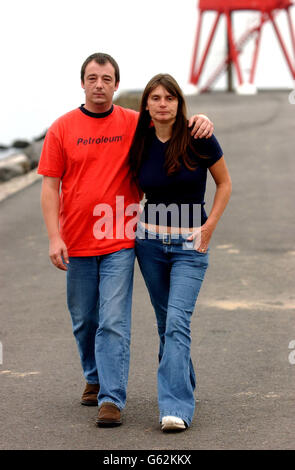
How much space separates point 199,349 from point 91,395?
1411 mm

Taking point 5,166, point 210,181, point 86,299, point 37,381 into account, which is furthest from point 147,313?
point 5,166

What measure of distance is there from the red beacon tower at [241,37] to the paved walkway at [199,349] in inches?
933

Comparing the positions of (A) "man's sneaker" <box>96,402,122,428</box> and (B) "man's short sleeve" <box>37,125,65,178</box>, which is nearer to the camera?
(A) "man's sneaker" <box>96,402,122,428</box>

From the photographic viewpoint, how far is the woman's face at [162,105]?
5.12 m

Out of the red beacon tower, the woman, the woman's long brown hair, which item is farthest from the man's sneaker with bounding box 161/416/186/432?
the red beacon tower

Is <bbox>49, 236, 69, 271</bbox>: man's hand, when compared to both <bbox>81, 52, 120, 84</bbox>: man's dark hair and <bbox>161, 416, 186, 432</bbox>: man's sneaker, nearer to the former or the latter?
<bbox>81, 52, 120, 84</bbox>: man's dark hair

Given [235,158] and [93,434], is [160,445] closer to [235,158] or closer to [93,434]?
[93,434]

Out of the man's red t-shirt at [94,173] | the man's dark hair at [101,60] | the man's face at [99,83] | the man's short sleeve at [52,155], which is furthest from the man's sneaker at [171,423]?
the man's dark hair at [101,60]

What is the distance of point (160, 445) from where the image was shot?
482cm

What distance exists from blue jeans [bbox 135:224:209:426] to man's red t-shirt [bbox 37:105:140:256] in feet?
0.58

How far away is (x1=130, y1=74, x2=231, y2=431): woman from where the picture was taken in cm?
511

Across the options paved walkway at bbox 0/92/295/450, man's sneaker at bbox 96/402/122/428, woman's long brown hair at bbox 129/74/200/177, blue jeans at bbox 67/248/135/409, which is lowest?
paved walkway at bbox 0/92/295/450

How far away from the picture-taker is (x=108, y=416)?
515 centimetres

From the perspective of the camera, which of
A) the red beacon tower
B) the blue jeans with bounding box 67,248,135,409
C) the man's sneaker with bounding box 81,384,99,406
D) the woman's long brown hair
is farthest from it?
the red beacon tower
